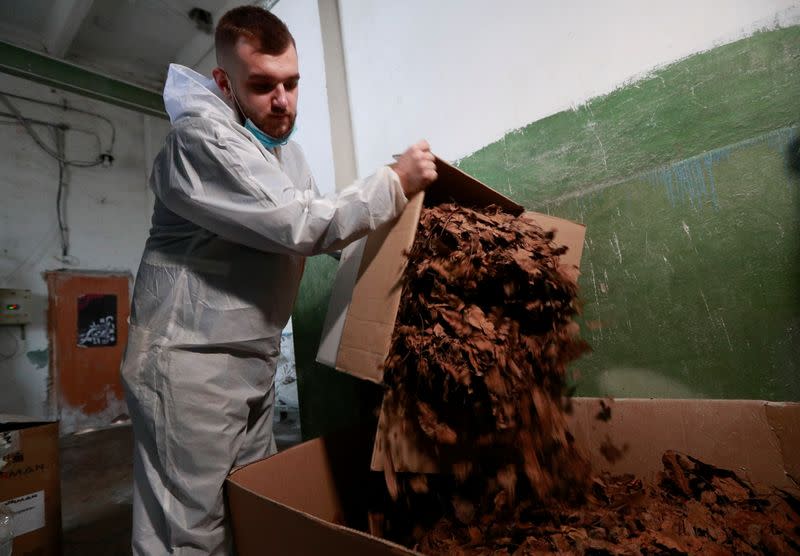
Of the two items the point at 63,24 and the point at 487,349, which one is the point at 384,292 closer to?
the point at 487,349

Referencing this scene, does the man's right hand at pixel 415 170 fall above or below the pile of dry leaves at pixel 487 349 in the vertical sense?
above

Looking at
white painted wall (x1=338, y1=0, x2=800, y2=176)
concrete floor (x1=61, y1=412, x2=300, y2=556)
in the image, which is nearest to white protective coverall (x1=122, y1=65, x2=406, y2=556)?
white painted wall (x1=338, y1=0, x2=800, y2=176)

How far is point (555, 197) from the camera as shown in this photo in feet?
4.85

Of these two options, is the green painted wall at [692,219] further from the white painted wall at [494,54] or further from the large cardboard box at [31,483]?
the large cardboard box at [31,483]

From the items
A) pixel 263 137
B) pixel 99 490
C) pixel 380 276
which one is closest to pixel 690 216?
pixel 380 276

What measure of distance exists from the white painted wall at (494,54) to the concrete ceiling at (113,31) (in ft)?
6.88

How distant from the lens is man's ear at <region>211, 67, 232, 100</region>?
128 cm

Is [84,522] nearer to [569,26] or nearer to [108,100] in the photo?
[569,26]

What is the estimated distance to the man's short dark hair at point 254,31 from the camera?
1.22 metres

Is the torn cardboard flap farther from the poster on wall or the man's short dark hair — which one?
the poster on wall

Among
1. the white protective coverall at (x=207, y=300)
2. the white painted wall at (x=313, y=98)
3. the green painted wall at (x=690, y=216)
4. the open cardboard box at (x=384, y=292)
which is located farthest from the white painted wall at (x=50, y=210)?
the green painted wall at (x=690, y=216)

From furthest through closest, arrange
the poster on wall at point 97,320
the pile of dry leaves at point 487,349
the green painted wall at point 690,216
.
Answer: the poster on wall at point 97,320
the green painted wall at point 690,216
the pile of dry leaves at point 487,349

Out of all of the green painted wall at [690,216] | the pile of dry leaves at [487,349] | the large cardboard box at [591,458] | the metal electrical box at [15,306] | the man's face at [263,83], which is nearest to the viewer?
the large cardboard box at [591,458]

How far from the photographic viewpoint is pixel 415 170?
1.00 metres
